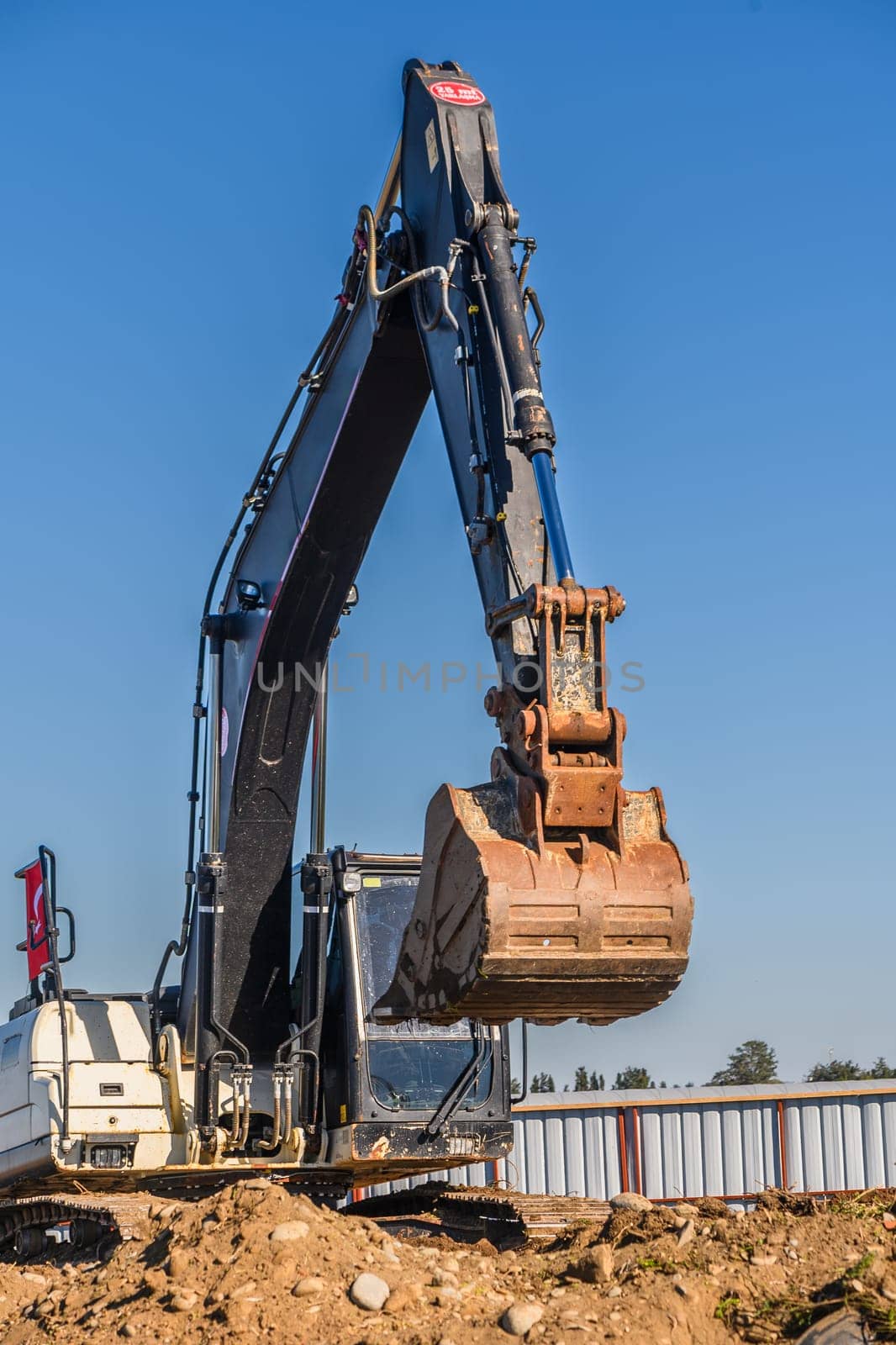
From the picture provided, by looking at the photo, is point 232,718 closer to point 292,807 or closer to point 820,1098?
point 292,807

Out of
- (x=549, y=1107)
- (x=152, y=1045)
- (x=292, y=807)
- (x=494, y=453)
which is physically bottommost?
(x=549, y=1107)

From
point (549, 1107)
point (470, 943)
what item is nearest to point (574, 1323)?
point (470, 943)

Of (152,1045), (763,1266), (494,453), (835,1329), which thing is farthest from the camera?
(152,1045)

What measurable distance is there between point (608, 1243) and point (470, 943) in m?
1.82

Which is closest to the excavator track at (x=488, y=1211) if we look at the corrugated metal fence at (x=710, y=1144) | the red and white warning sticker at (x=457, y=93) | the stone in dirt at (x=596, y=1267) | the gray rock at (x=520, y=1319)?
the stone in dirt at (x=596, y=1267)

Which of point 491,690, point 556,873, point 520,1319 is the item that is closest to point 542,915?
point 556,873

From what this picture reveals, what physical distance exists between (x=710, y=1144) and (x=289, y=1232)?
14.4 meters

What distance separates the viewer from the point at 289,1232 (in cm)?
639

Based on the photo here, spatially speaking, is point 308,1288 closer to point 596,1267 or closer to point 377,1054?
point 596,1267

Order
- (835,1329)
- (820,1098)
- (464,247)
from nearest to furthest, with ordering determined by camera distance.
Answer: (835,1329)
(464,247)
(820,1098)

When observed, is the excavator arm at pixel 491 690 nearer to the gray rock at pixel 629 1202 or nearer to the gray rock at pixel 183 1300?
the gray rock at pixel 183 1300

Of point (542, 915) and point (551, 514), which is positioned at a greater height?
point (551, 514)

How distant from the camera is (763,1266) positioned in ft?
19.7

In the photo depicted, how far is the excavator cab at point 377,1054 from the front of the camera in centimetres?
959
